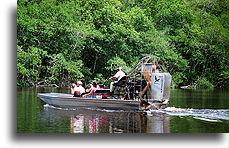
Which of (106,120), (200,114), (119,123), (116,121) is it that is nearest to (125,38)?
(200,114)

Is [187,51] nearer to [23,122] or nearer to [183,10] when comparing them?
[183,10]

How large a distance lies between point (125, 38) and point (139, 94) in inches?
508

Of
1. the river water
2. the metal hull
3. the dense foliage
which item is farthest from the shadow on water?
the dense foliage

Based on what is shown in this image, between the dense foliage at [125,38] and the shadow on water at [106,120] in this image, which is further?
the dense foliage at [125,38]

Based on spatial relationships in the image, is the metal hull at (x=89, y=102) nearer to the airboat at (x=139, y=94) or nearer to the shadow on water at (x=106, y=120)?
the airboat at (x=139, y=94)

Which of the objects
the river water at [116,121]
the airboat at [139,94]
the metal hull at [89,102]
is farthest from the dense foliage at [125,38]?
the river water at [116,121]

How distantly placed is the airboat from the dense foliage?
23.6 feet

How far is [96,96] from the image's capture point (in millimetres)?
12102

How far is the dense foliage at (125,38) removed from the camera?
20500 mm

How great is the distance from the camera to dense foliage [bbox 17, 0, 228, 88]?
20.5 meters

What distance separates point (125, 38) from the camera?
2412 cm

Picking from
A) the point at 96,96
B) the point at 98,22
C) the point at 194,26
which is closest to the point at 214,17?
the point at 194,26

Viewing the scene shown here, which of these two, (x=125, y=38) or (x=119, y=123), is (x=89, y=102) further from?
(x=125, y=38)

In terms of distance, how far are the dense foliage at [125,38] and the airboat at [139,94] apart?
283 inches
